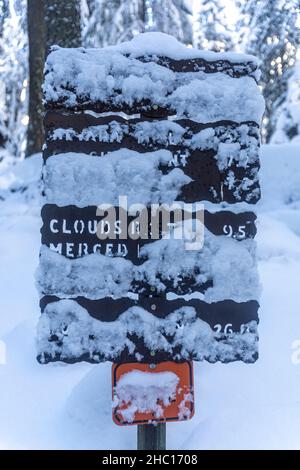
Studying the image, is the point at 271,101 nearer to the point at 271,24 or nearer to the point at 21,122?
the point at 271,24

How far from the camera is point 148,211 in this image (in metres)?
1.65

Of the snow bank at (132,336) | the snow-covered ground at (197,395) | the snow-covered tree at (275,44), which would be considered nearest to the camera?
the snow bank at (132,336)

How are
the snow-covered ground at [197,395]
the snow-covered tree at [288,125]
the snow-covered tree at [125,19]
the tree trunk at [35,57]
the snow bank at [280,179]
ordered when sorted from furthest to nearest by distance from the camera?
the snow-covered tree at [125,19], the snow-covered tree at [288,125], the tree trunk at [35,57], the snow bank at [280,179], the snow-covered ground at [197,395]

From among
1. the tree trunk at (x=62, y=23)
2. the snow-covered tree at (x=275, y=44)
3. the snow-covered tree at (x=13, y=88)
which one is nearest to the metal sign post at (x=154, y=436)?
the tree trunk at (x=62, y=23)

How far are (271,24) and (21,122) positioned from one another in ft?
24.5

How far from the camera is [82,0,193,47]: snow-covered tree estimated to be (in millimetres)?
12227

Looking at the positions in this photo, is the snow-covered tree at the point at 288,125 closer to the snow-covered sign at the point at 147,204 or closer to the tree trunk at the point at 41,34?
the tree trunk at the point at 41,34

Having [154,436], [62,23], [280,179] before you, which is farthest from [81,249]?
[62,23]

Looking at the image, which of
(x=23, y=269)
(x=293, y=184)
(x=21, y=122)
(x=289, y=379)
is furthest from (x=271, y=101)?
(x=289, y=379)

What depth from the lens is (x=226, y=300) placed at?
1.67 meters

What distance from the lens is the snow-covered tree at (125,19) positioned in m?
12.2

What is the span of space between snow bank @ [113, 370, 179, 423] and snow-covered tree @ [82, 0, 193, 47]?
37.5 ft

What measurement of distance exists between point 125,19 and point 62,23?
22.0 ft

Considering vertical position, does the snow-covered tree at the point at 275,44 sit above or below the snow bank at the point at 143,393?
above
